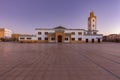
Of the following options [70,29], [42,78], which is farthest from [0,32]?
[42,78]

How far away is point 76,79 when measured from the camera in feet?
15.4

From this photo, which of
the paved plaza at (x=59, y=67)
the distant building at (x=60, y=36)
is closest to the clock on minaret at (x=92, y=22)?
the distant building at (x=60, y=36)

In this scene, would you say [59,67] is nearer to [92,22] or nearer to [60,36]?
[60,36]

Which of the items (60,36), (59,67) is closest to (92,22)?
(60,36)

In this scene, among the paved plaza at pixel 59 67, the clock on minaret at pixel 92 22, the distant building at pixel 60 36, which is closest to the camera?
the paved plaza at pixel 59 67

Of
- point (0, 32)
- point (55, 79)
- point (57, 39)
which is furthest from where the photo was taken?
point (0, 32)

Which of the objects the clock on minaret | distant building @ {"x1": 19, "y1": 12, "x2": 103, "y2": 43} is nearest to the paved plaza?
distant building @ {"x1": 19, "y1": 12, "x2": 103, "y2": 43}

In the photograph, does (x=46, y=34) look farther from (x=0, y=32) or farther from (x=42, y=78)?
(x=42, y=78)

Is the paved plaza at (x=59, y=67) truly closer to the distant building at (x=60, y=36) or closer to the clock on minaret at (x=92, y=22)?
the distant building at (x=60, y=36)

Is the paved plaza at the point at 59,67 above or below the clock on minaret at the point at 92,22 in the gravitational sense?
below

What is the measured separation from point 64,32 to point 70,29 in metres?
2.92

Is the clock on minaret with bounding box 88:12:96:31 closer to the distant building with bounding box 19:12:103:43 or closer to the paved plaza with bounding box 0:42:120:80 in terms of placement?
the distant building with bounding box 19:12:103:43

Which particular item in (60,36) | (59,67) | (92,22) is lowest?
(59,67)

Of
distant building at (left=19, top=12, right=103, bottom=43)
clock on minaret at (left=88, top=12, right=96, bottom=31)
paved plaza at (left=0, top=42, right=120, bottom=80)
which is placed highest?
clock on minaret at (left=88, top=12, right=96, bottom=31)
